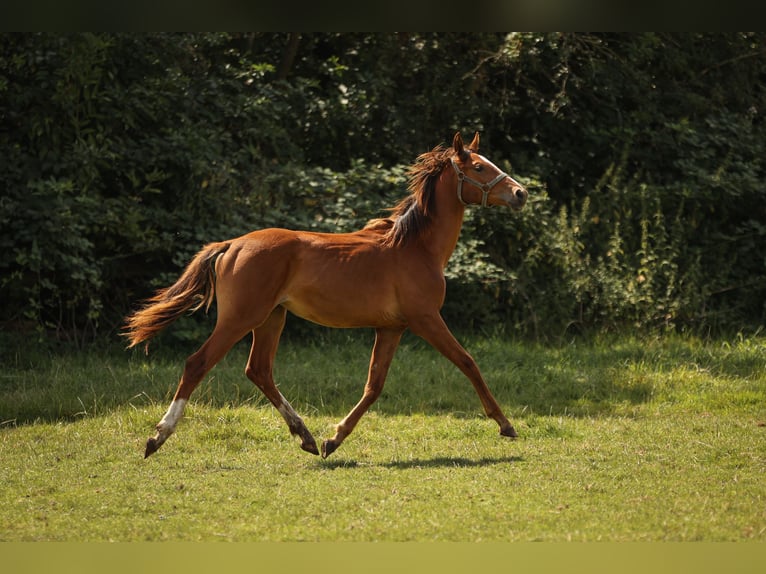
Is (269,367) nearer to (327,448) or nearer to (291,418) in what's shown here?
(291,418)

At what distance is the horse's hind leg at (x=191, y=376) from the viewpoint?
6.07 meters

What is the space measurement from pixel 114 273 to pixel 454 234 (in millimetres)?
5565

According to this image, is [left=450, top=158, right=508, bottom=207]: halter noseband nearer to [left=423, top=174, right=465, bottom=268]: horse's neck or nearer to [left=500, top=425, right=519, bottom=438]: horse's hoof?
[left=423, top=174, right=465, bottom=268]: horse's neck

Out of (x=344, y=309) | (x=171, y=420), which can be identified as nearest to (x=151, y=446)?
(x=171, y=420)

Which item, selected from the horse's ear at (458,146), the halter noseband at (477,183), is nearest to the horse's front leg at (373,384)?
the halter noseband at (477,183)

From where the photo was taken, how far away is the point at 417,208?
22.6 feet

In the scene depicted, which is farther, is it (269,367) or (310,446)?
(269,367)

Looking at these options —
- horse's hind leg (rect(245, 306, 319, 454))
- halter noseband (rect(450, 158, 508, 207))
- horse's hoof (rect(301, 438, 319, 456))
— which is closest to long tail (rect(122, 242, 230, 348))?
horse's hind leg (rect(245, 306, 319, 454))

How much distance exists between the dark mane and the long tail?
1.23 metres

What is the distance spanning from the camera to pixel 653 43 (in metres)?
13.1

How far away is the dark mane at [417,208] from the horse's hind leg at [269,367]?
100 cm

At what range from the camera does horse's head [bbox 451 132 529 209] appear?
22.1 ft

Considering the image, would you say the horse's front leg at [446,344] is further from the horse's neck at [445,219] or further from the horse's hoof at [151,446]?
the horse's hoof at [151,446]

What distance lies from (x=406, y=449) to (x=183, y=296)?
1.96 meters
